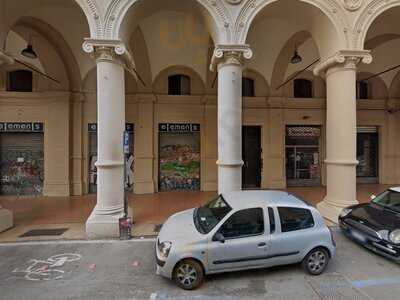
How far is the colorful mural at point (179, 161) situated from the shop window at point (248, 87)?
3169mm

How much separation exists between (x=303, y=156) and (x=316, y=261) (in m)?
9.17

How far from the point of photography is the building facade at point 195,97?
21.7 ft

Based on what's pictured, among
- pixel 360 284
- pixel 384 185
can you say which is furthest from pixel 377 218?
pixel 384 185

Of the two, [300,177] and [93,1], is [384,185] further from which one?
[93,1]

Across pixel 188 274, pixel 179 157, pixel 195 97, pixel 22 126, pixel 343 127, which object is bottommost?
pixel 188 274

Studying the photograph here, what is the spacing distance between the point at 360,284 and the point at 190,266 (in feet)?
9.38

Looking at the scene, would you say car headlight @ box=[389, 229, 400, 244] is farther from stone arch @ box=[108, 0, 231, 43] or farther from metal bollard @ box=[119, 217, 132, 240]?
stone arch @ box=[108, 0, 231, 43]

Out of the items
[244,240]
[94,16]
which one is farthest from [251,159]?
[94,16]

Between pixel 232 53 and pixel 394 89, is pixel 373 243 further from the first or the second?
pixel 394 89

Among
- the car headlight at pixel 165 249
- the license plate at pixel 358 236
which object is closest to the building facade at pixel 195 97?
the license plate at pixel 358 236

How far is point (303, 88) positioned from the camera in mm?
12930

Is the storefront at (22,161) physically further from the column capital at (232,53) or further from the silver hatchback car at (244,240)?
the silver hatchback car at (244,240)

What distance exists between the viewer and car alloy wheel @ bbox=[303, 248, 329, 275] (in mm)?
4457

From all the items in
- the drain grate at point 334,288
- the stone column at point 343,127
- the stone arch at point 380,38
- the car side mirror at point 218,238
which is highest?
the stone arch at point 380,38
